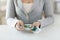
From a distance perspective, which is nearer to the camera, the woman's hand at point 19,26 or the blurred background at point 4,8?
the woman's hand at point 19,26

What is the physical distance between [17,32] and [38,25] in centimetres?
17

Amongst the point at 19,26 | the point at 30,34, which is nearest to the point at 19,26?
the point at 19,26

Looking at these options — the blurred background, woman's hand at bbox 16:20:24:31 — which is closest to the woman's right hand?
woman's hand at bbox 16:20:24:31

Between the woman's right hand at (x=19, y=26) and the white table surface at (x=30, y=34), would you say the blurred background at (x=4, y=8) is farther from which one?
the woman's right hand at (x=19, y=26)

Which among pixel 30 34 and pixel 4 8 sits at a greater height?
pixel 4 8

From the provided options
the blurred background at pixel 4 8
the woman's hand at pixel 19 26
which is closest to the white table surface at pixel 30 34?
the woman's hand at pixel 19 26

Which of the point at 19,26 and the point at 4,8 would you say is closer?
the point at 19,26

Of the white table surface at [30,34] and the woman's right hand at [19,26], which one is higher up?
the woman's right hand at [19,26]

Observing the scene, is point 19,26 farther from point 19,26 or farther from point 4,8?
point 4,8

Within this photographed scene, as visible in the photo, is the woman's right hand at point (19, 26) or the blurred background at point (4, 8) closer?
the woman's right hand at point (19, 26)

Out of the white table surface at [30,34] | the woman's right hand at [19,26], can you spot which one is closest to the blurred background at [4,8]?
the white table surface at [30,34]

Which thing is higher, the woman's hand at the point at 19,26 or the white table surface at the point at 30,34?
the woman's hand at the point at 19,26

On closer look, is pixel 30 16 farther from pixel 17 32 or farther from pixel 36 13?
pixel 17 32

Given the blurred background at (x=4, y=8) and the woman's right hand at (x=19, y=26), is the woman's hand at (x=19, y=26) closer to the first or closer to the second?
the woman's right hand at (x=19, y=26)
